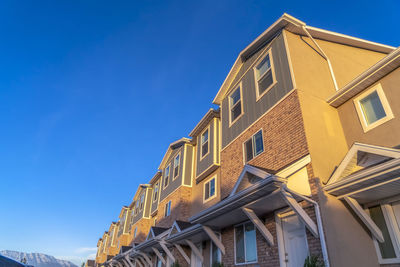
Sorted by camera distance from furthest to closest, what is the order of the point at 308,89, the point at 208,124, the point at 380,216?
the point at 208,124 → the point at 308,89 → the point at 380,216

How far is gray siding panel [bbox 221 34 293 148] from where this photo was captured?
30.0 feet

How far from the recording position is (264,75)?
1055 cm

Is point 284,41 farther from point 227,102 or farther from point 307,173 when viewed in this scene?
point 307,173

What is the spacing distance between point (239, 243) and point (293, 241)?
2709mm

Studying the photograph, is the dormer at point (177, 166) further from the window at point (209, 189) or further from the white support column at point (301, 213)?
→ the white support column at point (301, 213)

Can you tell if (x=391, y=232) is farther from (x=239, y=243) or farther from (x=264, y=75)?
(x=264, y=75)

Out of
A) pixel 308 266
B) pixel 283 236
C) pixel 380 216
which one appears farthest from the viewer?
pixel 283 236

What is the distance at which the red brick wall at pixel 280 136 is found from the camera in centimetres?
764

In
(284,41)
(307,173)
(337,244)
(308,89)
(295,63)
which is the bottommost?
(337,244)

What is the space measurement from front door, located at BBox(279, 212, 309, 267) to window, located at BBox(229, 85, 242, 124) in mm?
5437

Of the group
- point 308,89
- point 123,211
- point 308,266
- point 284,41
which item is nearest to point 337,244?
point 308,266

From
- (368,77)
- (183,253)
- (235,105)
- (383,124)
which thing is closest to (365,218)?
(383,124)

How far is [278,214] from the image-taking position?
7.75m

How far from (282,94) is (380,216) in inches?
175
